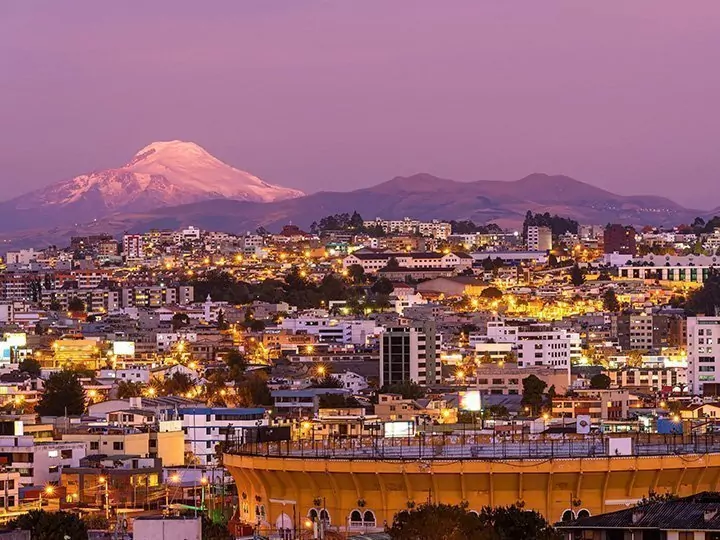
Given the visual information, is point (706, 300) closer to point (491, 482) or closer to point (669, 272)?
point (669, 272)

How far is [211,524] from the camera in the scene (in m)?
29.6

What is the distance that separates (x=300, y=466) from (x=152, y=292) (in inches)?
4529

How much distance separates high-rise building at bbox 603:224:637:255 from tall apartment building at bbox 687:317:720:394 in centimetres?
7527

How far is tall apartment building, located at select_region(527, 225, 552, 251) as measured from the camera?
17812cm

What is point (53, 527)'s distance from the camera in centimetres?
2952

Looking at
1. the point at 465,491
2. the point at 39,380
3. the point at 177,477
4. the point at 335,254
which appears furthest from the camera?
the point at 335,254

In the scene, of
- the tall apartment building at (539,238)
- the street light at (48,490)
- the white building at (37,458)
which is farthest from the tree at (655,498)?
the tall apartment building at (539,238)

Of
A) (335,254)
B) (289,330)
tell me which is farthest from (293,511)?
(335,254)

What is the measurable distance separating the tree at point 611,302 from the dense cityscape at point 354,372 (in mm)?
237

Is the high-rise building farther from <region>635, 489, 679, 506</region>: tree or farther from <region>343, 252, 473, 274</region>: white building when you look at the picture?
<region>635, 489, 679, 506</region>: tree

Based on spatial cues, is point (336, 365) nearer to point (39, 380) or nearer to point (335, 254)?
point (39, 380)

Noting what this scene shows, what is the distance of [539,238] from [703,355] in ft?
282

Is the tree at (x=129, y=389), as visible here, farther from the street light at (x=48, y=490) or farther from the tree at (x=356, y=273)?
the tree at (x=356, y=273)

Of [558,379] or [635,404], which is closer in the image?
[635,404]
